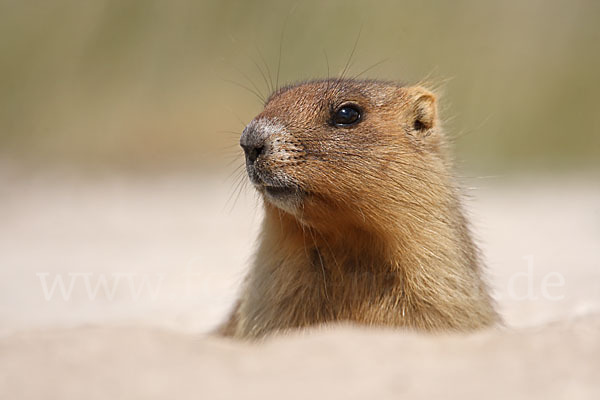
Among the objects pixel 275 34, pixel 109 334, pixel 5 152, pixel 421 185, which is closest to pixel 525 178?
pixel 275 34

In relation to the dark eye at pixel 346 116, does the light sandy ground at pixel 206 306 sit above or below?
below

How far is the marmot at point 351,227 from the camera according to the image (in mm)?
4590

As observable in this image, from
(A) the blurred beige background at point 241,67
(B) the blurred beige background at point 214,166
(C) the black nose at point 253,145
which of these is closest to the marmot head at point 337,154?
(C) the black nose at point 253,145

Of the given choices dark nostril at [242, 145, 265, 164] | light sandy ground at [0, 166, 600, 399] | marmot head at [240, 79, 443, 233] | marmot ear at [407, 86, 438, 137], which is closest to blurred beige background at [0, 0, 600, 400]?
light sandy ground at [0, 166, 600, 399]

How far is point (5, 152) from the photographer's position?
17.6 m

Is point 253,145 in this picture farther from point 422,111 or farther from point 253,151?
point 422,111

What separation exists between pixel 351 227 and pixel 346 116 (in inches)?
32.3

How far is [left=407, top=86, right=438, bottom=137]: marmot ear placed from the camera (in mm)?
5359

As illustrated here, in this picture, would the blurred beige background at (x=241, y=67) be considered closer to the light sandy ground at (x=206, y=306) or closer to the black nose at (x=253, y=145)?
the light sandy ground at (x=206, y=306)

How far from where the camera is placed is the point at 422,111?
542 cm

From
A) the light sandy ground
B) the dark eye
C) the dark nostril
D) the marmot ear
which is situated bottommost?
the light sandy ground

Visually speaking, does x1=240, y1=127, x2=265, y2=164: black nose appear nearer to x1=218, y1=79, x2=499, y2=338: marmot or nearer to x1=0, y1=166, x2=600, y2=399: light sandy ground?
x1=218, y1=79, x2=499, y2=338: marmot

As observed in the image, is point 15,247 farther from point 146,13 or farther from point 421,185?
point 146,13

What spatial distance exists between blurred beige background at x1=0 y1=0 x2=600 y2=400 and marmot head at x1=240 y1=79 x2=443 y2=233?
1.01 metres
